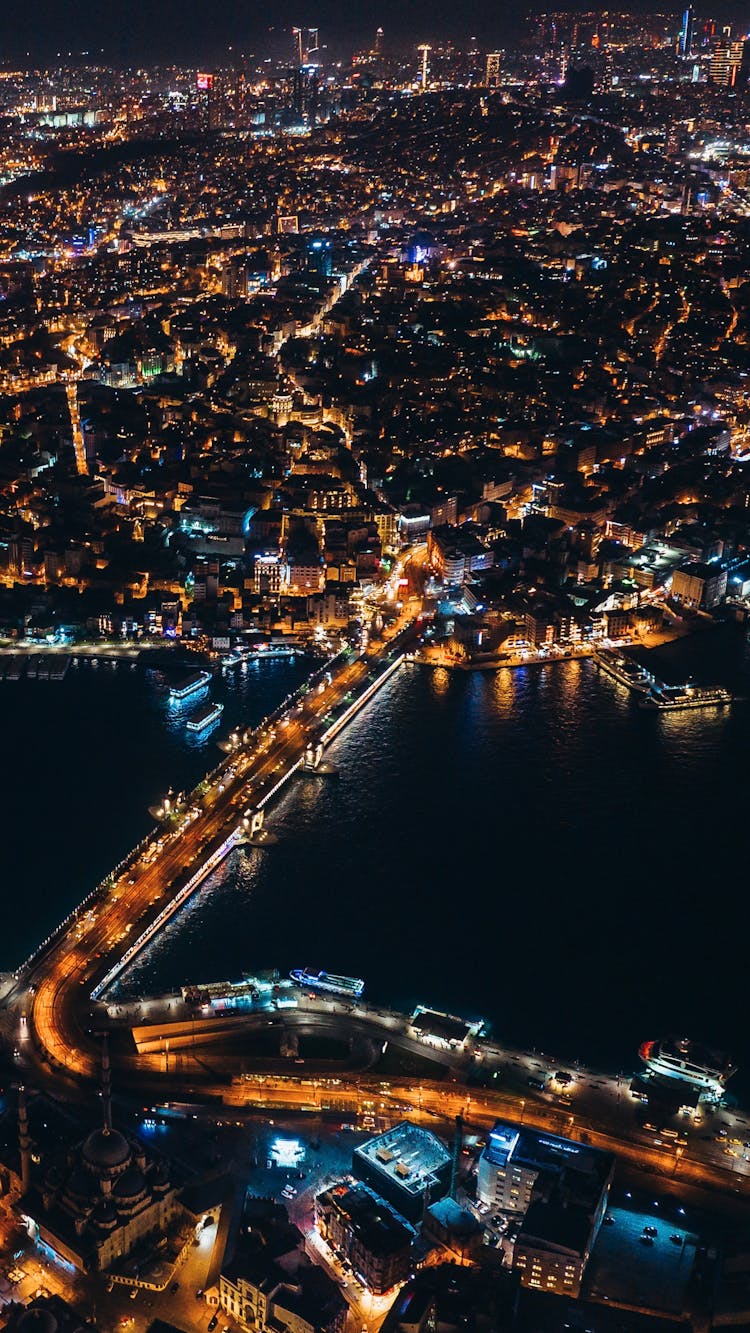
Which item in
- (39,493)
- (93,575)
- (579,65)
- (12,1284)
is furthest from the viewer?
(579,65)

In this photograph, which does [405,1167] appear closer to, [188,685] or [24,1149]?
[24,1149]

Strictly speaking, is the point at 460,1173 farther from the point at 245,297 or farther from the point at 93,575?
the point at 245,297

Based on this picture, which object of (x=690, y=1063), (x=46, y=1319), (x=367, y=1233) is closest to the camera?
(x=46, y=1319)

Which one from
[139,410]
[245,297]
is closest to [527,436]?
[139,410]

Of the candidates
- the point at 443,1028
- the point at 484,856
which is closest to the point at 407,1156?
the point at 443,1028

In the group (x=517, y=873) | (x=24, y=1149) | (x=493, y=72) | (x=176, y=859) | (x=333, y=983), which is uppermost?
(x=493, y=72)
